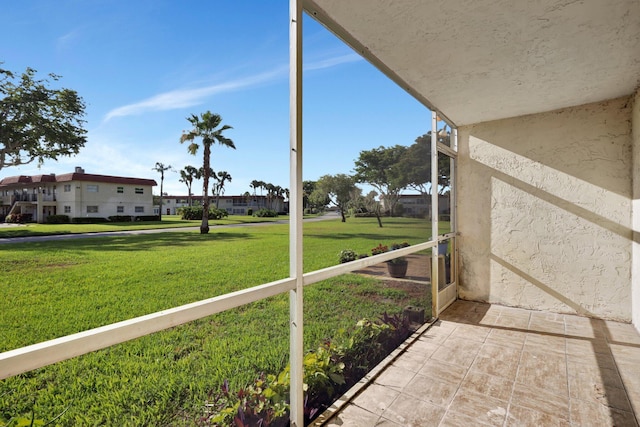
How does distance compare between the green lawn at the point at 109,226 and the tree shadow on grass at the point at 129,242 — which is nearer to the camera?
the green lawn at the point at 109,226

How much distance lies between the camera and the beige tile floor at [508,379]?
1870mm

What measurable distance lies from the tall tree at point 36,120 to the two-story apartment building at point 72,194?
0.29 feet

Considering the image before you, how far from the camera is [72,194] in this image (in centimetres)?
129

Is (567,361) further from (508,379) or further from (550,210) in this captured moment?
(550,210)

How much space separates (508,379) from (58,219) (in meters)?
2.98

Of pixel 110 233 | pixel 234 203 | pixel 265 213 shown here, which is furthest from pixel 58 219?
pixel 265 213

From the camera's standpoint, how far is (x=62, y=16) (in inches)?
43.5

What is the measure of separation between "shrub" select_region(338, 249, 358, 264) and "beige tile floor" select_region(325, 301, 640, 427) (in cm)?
91

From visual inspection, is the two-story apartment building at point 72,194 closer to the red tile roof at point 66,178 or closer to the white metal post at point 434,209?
the red tile roof at point 66,178

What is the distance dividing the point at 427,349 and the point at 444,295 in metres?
1.25

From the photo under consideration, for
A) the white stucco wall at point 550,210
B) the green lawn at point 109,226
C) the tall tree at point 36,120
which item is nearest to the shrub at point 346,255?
the green lawn at point 109,226

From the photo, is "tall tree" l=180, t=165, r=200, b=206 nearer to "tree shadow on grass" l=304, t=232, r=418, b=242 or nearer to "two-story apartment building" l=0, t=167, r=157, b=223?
"two-story apartment building" l=0, t=167, r=157, b=223

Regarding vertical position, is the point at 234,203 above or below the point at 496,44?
below

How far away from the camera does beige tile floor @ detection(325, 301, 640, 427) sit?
1870mm
